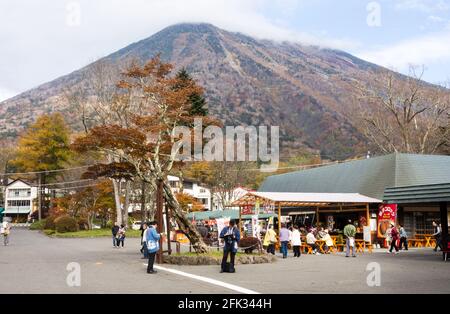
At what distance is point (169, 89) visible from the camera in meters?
20.8

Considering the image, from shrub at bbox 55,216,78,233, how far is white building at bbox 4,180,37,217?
44.5 metres

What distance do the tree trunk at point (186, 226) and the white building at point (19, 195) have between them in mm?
70610

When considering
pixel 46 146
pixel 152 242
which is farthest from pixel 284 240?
pixel 46 146

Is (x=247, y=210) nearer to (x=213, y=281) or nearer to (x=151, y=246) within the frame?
(x=151, y=246)

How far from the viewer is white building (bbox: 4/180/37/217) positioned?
82500mm

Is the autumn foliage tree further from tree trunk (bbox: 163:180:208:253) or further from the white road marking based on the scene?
the white road marking

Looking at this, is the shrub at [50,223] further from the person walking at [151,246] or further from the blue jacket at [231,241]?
the blue jacket at [231,241]

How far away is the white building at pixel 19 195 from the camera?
Result: 82500 millimetres

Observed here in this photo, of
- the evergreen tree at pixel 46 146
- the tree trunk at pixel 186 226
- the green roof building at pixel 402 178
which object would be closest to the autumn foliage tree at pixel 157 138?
the tree trunk at pixel 186 226

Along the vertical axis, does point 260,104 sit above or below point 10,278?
above

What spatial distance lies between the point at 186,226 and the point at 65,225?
26.6m
